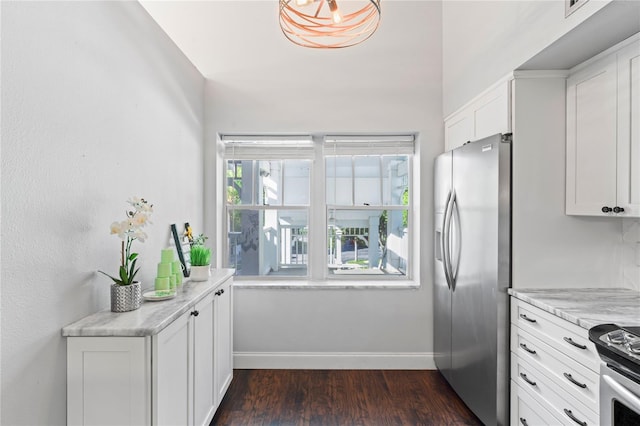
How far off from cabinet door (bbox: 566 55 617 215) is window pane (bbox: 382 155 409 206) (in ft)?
4.88

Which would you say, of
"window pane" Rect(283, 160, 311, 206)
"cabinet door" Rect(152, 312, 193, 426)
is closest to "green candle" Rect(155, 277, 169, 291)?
"cabinet door" Rect(152, 312, 193, 426)

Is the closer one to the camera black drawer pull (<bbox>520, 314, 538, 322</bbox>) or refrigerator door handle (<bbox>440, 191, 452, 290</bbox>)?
black drawer pull (<bbox>520, 314, 538, 322</bbox>)

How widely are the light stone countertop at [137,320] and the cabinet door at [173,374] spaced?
0.17 ft

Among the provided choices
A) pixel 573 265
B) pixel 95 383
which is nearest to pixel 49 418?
pixel 95 383

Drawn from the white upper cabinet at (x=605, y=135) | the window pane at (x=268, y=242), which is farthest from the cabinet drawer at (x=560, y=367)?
the window pane at (x=268, y=242)

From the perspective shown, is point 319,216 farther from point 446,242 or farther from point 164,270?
point 164,270

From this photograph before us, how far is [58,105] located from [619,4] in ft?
7.59

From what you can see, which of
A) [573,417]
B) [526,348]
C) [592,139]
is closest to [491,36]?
[592,139]

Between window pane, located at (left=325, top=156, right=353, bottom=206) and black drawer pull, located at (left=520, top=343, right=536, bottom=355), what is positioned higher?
window pane, located at (left=325, top=156, right=353, bottom=206)

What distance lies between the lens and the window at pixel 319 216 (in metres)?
3.38

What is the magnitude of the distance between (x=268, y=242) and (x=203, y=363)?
1.51m

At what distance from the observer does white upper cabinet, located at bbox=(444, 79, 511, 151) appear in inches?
84.7

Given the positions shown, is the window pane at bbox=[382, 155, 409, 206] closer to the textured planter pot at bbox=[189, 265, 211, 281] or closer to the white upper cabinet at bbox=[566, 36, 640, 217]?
the white upper cabinet at bbox=[566, 36, 640, 217]

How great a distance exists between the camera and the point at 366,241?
3.41m
